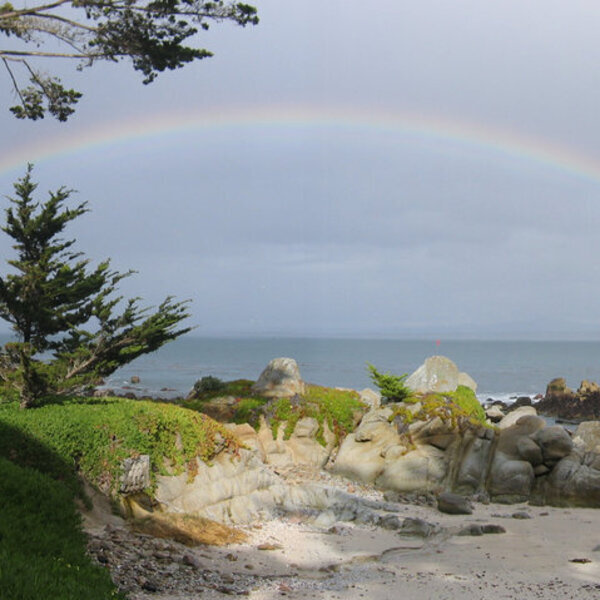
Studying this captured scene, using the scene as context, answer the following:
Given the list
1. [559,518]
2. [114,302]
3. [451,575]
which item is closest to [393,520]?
[451,575]

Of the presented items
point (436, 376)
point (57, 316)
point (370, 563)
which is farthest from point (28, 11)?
point (436, 376)

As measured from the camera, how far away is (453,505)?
58.1ft

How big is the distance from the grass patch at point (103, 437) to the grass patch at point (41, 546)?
2735 millimetres

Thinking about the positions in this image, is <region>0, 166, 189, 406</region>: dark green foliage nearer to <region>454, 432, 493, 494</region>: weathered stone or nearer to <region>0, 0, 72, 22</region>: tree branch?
<region>0, 0, 72, 22</region>: tree branch

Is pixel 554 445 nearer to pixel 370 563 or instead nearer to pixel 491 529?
pixel 491 529

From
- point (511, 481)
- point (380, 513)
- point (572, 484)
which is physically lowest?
point (380, 513)

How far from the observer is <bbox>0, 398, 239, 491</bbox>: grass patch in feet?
41.3

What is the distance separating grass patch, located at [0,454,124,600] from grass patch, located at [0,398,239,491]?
2.73 m

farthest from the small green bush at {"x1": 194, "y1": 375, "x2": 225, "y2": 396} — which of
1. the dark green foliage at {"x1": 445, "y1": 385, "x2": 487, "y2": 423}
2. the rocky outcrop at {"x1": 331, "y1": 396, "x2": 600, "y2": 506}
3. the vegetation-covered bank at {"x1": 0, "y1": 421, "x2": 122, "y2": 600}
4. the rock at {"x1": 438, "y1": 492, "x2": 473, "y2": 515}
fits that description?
the vegetation-covered bank at {"x1": 0, "y1": 421, "x2": 122, "y2": 600}

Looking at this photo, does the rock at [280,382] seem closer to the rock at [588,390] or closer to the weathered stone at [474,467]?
the weathered stone at [474,467]

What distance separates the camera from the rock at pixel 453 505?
1769cm

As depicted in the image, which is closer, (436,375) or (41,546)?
(41,546)

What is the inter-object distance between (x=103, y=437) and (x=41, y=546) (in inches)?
237

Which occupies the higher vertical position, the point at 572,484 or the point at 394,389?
the point at 394,389
